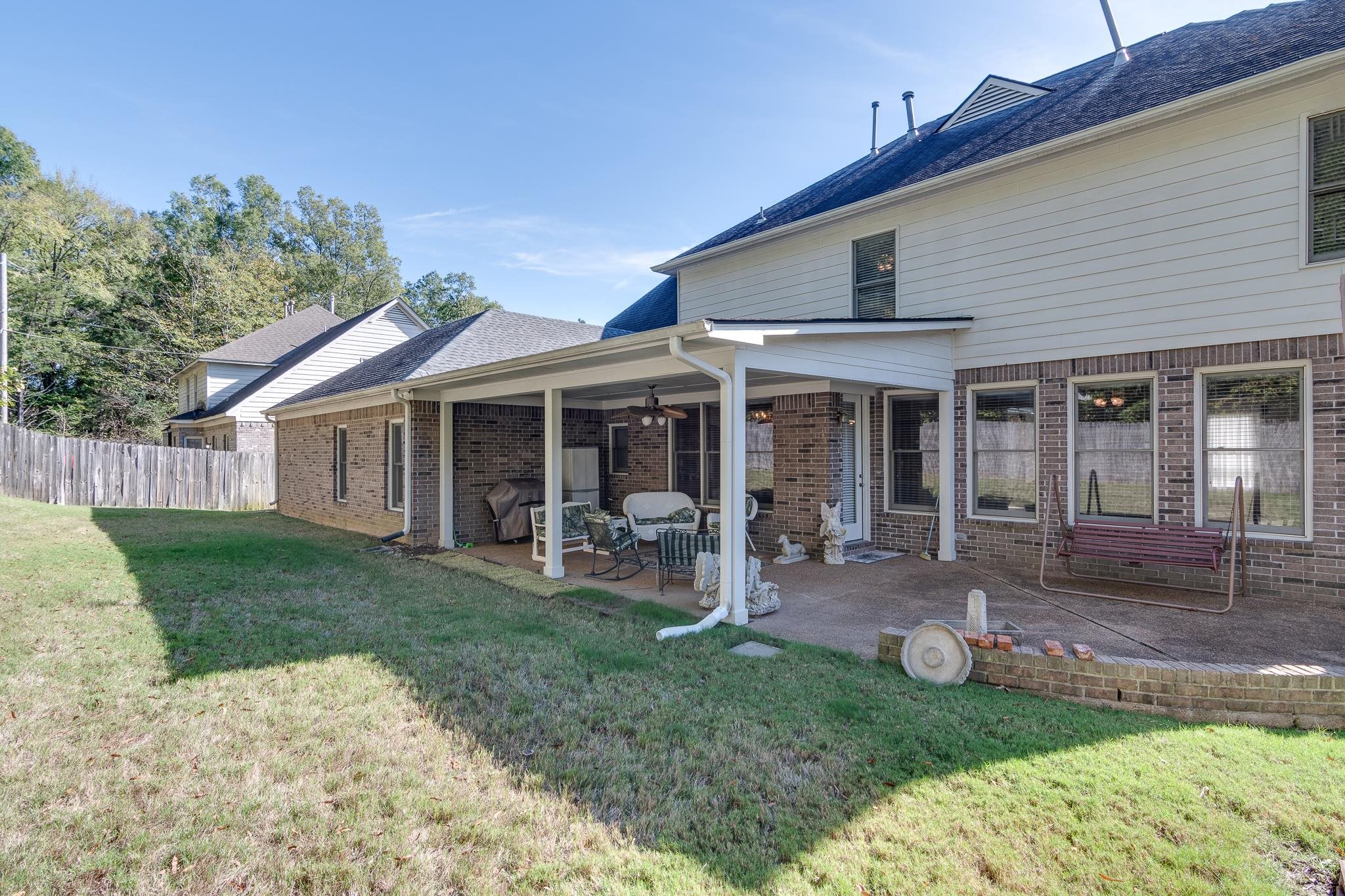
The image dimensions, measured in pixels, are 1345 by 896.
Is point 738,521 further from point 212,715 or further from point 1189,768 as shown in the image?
point 212,715

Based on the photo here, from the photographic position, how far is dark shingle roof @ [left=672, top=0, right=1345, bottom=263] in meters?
6.85

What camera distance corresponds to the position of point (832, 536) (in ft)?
28.8

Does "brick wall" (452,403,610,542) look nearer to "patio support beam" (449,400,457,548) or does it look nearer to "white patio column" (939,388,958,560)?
"patio support beam" (449,400,457,548)

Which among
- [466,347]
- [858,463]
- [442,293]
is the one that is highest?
[442,293]

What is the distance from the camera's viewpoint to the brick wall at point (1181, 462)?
618 cm

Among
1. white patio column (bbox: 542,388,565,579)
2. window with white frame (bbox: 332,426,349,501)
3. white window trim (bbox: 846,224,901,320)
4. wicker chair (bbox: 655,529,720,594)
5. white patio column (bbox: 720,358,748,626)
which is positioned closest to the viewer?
white patio column (bbox: 720,358,748,626)

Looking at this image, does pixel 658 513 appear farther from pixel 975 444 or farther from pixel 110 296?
pixel 110 296

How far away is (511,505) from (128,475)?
13.7m

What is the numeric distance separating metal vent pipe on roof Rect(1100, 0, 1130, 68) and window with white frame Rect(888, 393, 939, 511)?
5728mm

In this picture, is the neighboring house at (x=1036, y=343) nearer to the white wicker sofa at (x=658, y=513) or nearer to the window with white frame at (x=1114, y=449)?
the window with white frame at (x=1114, y=449)

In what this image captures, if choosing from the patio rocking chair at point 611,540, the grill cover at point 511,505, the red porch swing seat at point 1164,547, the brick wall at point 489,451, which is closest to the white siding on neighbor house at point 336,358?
the brick wall at point 489,451

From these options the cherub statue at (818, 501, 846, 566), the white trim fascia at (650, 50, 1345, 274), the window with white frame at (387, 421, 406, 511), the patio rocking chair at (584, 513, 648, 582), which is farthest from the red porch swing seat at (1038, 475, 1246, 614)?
the window with white frame at (387, 421, 406, 511)

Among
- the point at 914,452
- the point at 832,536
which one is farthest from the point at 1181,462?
the point at 832,536

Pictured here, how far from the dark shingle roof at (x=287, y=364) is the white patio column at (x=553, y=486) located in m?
15.3
